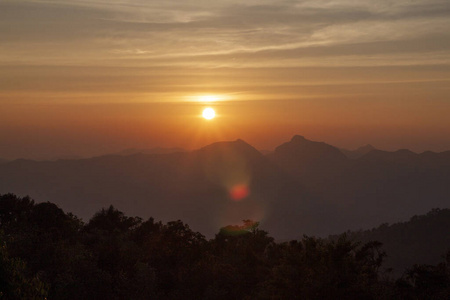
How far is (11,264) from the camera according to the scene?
27906mm

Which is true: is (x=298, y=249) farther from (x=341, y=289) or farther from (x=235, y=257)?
(x=235, y=257)

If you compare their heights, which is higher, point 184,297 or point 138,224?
point 138,224

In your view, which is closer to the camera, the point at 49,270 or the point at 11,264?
the point at 11,264

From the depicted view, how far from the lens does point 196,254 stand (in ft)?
240

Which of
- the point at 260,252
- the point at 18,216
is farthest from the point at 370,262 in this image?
the point at 18,216

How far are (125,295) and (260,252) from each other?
2810 cm

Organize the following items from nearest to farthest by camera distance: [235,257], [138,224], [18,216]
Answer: [235,257] < [18,216] < [138,224]

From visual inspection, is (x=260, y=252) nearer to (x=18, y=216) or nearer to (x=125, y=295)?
(x=125, y=295)

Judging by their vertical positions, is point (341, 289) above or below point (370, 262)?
below

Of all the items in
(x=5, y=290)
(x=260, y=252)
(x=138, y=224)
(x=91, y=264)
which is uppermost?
(x=138, y=224)

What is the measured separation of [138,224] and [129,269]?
46.3 metres

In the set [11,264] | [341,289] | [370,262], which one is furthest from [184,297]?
[11,264]

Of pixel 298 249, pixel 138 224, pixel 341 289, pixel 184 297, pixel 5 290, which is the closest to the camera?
pixel 5 290

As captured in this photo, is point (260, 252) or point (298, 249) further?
point (260, 252)
